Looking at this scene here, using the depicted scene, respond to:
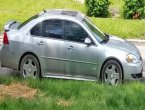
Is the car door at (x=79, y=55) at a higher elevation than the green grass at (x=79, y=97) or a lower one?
higher

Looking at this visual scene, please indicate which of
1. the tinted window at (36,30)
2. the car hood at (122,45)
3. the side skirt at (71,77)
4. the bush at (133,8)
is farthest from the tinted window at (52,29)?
the bush at (133,8)

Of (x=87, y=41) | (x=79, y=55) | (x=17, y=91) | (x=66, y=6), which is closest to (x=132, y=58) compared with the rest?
(x=87, y=41)

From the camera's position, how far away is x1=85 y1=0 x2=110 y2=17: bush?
20.9m

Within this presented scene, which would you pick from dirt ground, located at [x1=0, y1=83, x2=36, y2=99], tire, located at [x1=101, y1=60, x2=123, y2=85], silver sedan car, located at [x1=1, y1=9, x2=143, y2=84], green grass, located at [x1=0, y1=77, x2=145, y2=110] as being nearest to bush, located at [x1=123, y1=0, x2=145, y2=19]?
silver sedan car, located at [x1=1, y1=9, x2=143, y2=84]

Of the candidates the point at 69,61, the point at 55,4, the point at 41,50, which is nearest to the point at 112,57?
the point at 69,61

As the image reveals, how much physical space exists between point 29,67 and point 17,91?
8.80 ft

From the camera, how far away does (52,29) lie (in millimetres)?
11312

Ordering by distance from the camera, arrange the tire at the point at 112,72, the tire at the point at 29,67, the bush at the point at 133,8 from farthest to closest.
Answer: the bush at the point at 133,8
the tire at the point at 29,67
the tire at the point at 112,72

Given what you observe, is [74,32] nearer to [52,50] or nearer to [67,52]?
[67,52]

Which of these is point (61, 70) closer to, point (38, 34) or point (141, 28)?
point (38, 34)

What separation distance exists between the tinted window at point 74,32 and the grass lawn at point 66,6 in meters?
7.30

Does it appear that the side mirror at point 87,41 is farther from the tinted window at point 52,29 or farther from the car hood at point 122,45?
the tinted window at point 52,29

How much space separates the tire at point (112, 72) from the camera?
35.5ft

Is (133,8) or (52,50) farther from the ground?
(133,8)
